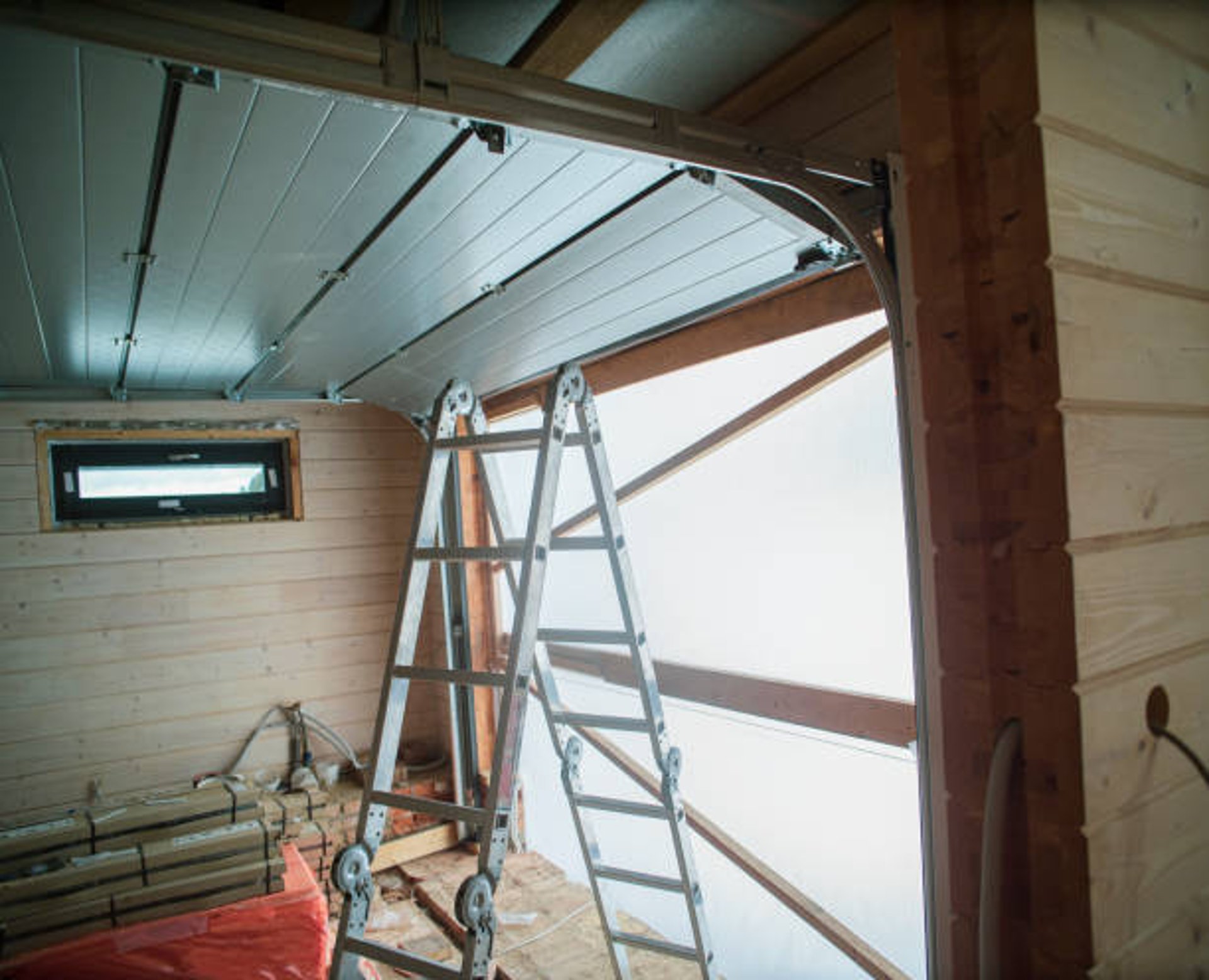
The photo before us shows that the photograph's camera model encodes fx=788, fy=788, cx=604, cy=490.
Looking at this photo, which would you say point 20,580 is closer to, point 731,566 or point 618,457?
point 618,457

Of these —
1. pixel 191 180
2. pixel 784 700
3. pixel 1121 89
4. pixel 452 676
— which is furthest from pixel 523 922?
pixel 1121 89

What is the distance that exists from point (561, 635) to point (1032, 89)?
184 centimetres

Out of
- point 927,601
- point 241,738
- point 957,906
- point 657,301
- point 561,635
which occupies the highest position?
point 657,301

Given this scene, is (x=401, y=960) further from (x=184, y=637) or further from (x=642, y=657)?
(x=184, y=637)

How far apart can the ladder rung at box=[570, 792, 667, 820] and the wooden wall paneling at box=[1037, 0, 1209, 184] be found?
197cm

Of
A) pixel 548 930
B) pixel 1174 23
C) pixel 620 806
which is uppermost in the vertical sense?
pixel 1174 23

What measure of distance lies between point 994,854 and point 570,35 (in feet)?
4.50

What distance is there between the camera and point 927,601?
116cm

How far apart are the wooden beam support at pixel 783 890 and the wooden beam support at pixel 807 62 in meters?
1.99

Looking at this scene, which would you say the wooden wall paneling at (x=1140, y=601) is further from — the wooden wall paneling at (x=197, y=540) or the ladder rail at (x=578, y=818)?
the wooden wall paneling at (x=197, y=540)

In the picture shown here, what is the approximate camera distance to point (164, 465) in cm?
408

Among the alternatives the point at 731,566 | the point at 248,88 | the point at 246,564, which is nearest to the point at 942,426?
the point at 248,88

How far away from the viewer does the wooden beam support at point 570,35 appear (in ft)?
4.14

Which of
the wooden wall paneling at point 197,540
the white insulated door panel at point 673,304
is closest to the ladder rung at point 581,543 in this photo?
the white insulated door panel at point 673,304
